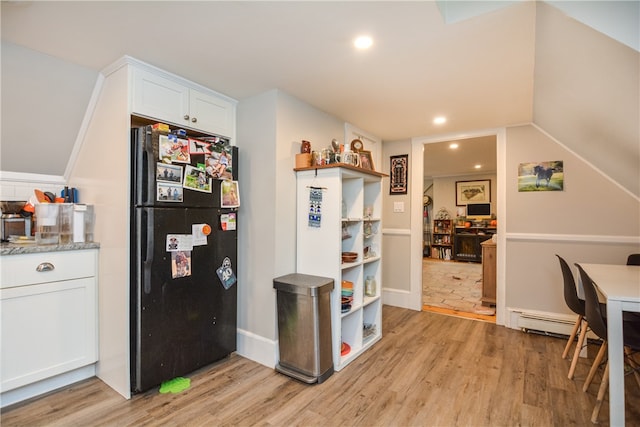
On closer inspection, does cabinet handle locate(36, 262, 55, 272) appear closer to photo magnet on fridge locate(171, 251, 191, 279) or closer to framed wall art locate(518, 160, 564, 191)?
photo magnet on fridge locate(171, 251, 191, 279)

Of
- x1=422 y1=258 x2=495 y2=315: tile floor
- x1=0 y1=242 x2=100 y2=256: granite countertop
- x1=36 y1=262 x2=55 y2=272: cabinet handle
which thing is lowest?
x1=422 y1=258 x2=495 y2=315: tile floor

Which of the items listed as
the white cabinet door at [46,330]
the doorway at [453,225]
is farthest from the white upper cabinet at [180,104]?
the doorway at [453,225]

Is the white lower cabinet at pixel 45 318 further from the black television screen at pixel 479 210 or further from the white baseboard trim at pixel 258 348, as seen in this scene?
the black television screen at pixel 479 210

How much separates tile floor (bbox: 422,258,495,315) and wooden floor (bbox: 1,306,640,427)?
1.45m

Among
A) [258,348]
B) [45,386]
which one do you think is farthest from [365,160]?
[45,386]

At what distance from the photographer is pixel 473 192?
8281mm

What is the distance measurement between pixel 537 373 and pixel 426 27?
256 centimetres

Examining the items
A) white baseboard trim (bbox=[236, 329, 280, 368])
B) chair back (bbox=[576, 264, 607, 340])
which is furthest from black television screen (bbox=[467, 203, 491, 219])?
white baseboard trim (bbox=[236, 329, 280, 368])

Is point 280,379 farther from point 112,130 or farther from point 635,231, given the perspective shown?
point 635,231

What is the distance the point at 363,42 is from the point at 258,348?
2346 millimetres

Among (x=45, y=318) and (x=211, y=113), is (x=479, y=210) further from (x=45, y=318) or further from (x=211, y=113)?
(x=45, y=318)

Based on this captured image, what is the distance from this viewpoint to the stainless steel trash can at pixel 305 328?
2.21 m

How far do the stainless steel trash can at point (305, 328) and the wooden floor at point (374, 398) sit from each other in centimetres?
9

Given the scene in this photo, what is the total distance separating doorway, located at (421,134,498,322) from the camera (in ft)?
14.3
